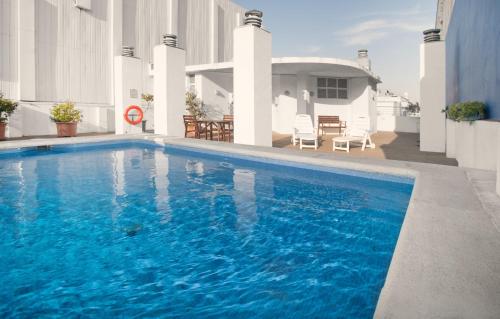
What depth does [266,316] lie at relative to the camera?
78.4 inches

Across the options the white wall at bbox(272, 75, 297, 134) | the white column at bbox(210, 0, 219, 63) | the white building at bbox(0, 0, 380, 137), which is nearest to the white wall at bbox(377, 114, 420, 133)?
the white building at bbox(0, 0, 380, 137)

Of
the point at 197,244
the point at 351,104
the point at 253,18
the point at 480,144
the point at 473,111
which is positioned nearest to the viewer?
the point at 197,244

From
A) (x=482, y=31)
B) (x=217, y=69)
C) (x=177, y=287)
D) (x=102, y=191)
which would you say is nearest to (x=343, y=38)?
(x=217, y=69)

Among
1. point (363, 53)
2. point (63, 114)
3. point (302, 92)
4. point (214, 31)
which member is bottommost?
point (63, 114)

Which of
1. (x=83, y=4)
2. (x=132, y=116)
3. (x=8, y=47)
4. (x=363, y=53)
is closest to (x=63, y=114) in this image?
(x=132, y=116)

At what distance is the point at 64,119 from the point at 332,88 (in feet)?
39.0

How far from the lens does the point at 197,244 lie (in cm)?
307

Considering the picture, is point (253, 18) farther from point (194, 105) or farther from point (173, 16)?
point (173, 16)

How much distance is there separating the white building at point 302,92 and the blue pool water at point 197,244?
10.1 m

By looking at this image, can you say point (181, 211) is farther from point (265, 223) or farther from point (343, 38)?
point (343, 38)

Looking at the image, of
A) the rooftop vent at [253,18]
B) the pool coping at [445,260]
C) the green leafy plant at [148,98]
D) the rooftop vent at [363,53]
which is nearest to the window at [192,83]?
the green leafy plant at [148,98]

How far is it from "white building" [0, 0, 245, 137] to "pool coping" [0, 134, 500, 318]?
12.6 m

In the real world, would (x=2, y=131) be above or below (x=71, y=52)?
below

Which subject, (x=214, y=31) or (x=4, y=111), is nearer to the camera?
(x=4, y=111)
